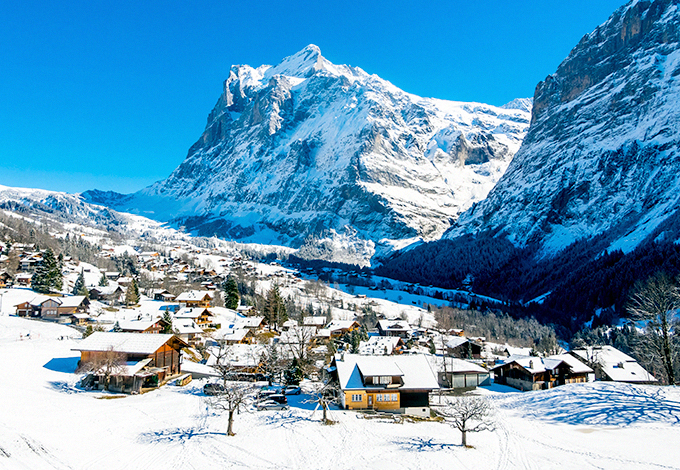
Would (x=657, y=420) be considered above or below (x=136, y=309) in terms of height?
below

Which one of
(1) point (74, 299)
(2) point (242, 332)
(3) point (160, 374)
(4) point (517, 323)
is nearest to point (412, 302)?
(4) point (517, 323)

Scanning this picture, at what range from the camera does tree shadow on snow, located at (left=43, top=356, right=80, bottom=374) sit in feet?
151

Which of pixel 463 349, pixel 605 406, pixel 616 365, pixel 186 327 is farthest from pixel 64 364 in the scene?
pixel 616 365

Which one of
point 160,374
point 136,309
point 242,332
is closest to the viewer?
point 160,374

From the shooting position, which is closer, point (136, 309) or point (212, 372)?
point (212, 372)

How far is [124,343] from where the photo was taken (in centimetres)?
4775

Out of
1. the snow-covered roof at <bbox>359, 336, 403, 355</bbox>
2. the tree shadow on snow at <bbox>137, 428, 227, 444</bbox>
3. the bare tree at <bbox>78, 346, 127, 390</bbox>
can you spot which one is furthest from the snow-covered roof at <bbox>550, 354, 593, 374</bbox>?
the bare tree at <bbox>78, 346, 127, 390</bbox>

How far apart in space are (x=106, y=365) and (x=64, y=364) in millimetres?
8967

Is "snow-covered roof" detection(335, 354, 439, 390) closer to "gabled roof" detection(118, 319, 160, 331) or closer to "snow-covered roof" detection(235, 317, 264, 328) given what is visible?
"gabled roof" detection(118, 319, 160, 331)

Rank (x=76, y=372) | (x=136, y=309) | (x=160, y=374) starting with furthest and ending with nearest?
(x=136, y=309)
(x=160, y=374)
(x=76, y=372)

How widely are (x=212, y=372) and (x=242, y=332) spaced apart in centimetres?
2374

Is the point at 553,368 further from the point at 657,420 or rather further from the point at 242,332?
the point at 242,332

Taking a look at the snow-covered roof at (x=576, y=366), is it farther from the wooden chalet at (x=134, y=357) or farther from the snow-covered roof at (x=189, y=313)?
the snow-covered roof at (x=189, y=313)

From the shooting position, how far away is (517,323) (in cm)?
13600
